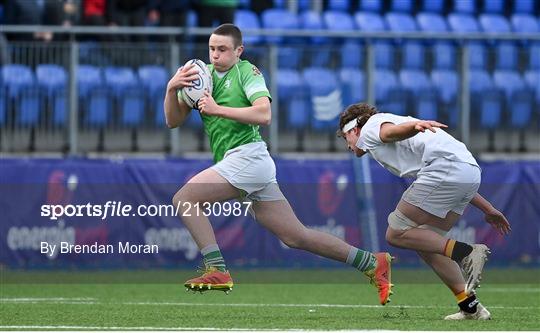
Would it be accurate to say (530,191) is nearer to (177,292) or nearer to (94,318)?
(177,292)

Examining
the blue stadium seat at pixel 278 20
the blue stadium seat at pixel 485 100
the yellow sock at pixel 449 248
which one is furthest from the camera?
the blue stadium seat at pixel 278 20

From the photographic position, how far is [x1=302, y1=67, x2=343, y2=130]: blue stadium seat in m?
18.5

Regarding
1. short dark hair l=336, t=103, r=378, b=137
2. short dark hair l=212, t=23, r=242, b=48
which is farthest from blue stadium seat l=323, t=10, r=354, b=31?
short dark hair l=336, t=103, r=378, b=137

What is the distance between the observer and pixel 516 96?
19703 mm

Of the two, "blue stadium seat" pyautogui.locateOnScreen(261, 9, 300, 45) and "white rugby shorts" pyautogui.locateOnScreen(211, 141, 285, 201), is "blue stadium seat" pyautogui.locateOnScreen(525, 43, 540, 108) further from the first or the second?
"white rugby shorts" pyautogui.locateOnScreen(211, 141, 285, 201)

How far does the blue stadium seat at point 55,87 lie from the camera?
17.8 metres

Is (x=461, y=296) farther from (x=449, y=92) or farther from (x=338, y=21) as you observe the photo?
(x=338, y=21)

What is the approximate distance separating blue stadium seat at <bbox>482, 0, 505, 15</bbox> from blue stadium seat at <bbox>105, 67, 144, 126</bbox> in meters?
7.69

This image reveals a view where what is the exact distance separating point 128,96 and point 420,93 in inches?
168

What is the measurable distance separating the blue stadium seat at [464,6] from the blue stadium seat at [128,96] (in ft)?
23.2

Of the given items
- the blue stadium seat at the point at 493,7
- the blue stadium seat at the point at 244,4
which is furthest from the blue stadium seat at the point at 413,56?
the blue stadium seat at the point at 493,7

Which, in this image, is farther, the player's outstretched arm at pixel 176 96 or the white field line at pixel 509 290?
the white field line at pixel 509 290

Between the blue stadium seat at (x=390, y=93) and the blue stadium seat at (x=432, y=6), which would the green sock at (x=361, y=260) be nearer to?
the blue stadium seat at (x=390, y=93)

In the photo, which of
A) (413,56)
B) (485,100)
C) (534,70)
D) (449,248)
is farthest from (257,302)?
(534,70)
